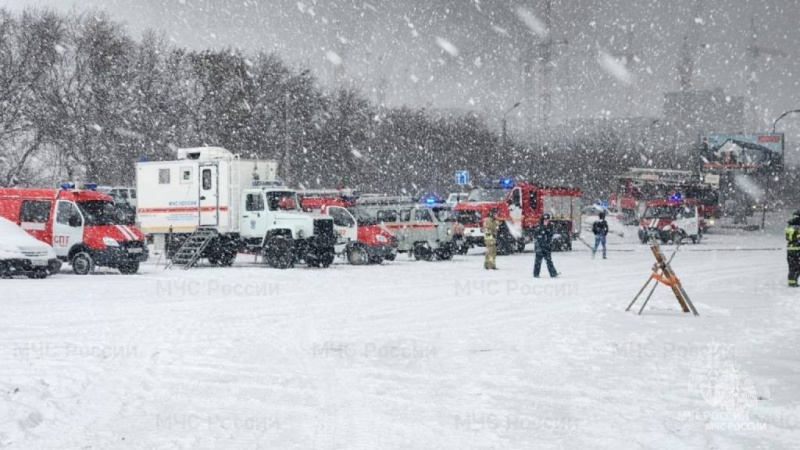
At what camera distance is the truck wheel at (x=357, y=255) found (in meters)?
27.8

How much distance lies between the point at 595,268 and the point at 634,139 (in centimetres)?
9651

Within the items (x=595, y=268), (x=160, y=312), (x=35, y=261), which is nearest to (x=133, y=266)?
(x=35, y=261)

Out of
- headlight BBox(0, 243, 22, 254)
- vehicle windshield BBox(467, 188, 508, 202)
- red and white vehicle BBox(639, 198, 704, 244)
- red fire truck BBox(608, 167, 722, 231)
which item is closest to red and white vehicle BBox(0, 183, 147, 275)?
headlight BBox(0, 243, 22, 254)

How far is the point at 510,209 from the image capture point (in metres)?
34.5

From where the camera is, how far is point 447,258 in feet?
100

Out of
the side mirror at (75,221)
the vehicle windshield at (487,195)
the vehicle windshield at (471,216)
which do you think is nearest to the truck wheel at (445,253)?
the vehicle windshield at (471,216)

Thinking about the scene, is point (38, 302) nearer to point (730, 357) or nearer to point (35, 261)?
point (35, 261)

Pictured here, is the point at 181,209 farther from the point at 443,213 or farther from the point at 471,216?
the point at 471,216

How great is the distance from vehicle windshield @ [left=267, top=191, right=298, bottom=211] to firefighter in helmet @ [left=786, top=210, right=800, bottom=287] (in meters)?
14.0

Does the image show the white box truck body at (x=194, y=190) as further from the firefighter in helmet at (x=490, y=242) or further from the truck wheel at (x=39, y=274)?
→ the firefighter in helmet at (x=490, y=242)

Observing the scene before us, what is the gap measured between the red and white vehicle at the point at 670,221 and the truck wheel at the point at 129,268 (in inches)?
1096

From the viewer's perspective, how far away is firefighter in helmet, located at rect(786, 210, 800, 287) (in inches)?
753

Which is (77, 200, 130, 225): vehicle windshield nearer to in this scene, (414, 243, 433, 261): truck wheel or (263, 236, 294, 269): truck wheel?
(263, 236, 294, 269): truck wheel

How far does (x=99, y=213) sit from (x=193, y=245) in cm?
326
